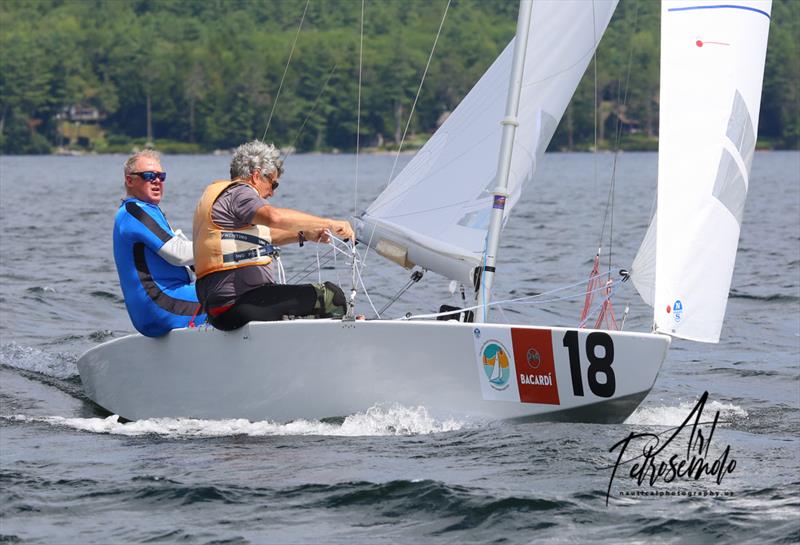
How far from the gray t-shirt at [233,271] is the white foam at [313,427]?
2.02ft

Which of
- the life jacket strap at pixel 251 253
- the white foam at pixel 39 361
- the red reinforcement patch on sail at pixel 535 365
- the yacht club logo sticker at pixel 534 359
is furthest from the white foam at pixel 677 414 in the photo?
the white foam at pixel 39 361

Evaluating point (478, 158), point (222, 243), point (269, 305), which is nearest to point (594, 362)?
point (269, 305)

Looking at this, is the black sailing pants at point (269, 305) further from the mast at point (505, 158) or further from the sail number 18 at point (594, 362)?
the sail number 18 at point (594, 362)

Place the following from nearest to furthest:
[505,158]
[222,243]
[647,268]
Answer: [647,268], [222,243], [505,158]

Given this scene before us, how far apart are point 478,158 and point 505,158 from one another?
700 millimetres

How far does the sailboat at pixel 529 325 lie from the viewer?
6457 millimetres

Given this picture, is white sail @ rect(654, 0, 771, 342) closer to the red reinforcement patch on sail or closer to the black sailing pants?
the red reinforcement patch on sail

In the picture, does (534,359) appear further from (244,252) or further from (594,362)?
(244,252)

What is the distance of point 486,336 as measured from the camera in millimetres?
6527

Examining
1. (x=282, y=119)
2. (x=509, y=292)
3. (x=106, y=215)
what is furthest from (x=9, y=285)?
(x=282, y=119)

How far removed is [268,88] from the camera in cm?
9788

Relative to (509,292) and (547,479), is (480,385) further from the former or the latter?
(509,292)

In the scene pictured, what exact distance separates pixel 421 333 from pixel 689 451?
4.28ft

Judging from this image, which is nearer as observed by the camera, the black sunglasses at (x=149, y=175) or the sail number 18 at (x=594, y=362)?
the sail number 18 at (x=594, y=362)
